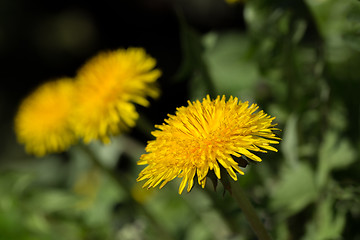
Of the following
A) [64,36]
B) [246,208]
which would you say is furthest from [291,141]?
[64,36]

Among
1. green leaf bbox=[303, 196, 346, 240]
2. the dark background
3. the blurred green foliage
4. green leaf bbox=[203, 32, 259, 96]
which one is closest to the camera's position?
green leaf bbox=[303, 196, 346, 240]

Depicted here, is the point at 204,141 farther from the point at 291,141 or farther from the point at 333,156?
the point at 333,156

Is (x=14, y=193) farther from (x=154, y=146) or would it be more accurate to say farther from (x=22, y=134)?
(x=154, y=146)

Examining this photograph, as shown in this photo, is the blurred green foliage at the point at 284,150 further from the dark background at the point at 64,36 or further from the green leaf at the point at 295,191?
the dark background at the point at 64,36

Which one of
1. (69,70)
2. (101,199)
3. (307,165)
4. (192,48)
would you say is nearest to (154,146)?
(192,48)

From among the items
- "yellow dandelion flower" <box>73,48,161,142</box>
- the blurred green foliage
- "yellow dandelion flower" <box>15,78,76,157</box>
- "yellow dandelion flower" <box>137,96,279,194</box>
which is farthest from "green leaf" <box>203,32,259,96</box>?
"yellow dandelion flower" <box>137,96,279,194</box>

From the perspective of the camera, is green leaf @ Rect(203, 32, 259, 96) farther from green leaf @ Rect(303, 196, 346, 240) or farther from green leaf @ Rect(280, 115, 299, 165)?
green leaf @ Rect(303, 196, 346, 240)

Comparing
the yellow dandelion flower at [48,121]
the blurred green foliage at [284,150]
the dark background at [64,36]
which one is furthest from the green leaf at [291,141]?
the dark background at [64,36]
